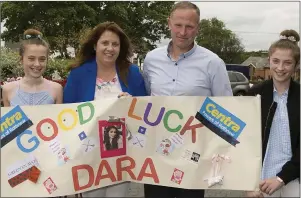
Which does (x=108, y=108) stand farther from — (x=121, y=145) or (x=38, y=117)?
(x=38, y=117)

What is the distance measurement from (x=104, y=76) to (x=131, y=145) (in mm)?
564

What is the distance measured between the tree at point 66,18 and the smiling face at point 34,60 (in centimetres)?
2425

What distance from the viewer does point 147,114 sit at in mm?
2883

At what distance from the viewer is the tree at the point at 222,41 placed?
57.5 meters

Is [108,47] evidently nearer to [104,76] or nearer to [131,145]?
[104,76]

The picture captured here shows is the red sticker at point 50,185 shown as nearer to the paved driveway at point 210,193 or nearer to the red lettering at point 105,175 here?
the red lettering at point 105,175

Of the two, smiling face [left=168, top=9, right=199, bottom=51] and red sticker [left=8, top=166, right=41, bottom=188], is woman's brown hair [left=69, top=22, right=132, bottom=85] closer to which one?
smiling face [left=168, top=9, right=199, bottom=51]

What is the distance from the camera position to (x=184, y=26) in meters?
2.80

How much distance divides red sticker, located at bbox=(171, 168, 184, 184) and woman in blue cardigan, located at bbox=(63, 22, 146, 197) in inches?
15.0

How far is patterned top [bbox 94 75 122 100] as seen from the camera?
2.91 meters

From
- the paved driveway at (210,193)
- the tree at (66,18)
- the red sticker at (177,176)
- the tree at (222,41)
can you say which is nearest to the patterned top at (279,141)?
the red sticker at (177,176)

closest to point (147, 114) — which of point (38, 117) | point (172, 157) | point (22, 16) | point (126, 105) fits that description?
point (126, 105)

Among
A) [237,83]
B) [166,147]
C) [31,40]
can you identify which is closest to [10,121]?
[31,40]

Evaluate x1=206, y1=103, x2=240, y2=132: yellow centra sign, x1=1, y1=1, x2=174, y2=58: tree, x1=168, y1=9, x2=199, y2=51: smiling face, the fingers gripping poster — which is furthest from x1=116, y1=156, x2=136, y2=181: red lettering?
x1=1, y1=1, x2=174, y2=58: tree
